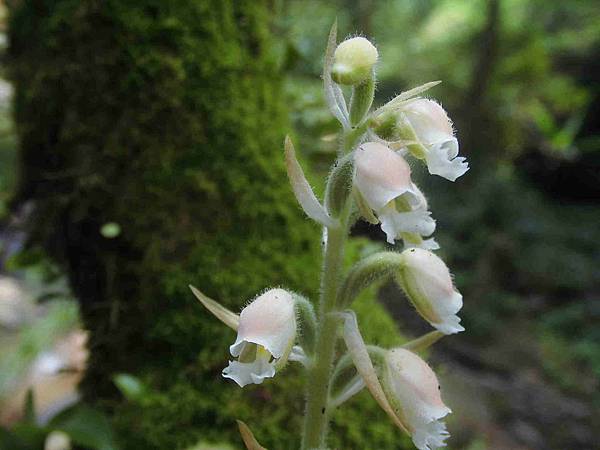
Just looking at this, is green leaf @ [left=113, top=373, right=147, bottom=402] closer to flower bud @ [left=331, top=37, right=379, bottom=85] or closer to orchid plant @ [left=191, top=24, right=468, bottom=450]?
orchid plant @ [left=191, top=24, right=468, bottom=450]

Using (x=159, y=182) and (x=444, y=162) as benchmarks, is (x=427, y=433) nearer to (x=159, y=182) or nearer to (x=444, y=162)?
(x=444, y=162)

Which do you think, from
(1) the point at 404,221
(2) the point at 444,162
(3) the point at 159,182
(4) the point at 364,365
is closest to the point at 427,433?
(4) the point at 364,365

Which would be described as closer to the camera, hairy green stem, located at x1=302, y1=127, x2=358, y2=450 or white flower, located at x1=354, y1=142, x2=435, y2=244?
white flower, located at x1=354, y1=142, x2=435, y2=244

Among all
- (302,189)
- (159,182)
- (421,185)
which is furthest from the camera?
(421,185)

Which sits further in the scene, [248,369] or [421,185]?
[421,185]

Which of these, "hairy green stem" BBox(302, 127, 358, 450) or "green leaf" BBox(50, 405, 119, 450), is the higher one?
"hairy green stem" BBox(302, 127, 358, 450)

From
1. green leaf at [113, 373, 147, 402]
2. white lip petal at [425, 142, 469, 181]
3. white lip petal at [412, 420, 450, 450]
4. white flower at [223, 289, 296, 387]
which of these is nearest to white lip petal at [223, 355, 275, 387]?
white flower at [223, 289, 296, 387]

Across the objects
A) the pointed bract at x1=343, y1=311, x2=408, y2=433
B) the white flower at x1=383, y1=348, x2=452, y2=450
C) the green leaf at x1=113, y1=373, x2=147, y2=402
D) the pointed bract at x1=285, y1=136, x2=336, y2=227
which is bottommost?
the green leaf at x1=113, y1=373, x2=147, y2=402
